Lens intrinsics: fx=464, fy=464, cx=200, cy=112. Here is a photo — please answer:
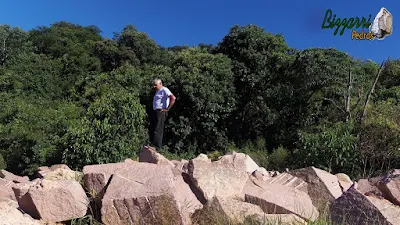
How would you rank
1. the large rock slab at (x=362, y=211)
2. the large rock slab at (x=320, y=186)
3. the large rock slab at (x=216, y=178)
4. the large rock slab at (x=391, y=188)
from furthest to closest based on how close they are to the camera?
the large rock slab at (x=320, y=186)
the large rock slab at (x=216, y=178)
the large rock slab at (x=391, y=188)
the large rock slab at (x=362, y=211)

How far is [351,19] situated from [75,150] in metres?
8.17

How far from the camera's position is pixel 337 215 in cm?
372

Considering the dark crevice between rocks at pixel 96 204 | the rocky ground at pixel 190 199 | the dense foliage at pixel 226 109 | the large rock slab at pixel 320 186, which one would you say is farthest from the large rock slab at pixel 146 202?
the dense foliage at pixel 226 109

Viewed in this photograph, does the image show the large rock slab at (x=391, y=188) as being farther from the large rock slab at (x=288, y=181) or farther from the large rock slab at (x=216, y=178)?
the large rock slab at (x=216, y=178)

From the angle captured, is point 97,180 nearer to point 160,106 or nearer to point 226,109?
point 160,106

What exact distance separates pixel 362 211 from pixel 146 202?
5.72ft

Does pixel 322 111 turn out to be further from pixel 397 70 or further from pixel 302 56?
pixel 397 70

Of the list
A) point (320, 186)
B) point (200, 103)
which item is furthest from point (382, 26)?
point (320, 186)

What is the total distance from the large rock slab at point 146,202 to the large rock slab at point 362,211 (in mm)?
1266

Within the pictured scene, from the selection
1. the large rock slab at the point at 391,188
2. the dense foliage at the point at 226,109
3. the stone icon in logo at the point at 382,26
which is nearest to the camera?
the large rock slab at the point at 391,188

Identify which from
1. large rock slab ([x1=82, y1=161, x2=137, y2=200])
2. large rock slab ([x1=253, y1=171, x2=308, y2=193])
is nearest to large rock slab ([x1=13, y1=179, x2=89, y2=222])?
large rock slab ([x1=82, y1=161, x2=137, y2=200])

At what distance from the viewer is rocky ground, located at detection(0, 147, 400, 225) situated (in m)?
3.72

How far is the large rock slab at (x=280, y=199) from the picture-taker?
4.16m

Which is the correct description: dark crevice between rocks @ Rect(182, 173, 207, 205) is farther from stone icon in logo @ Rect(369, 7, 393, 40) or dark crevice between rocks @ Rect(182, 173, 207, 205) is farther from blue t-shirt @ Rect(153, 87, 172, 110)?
stone icon in logo @ Rect(369, 7, 393, 40)
